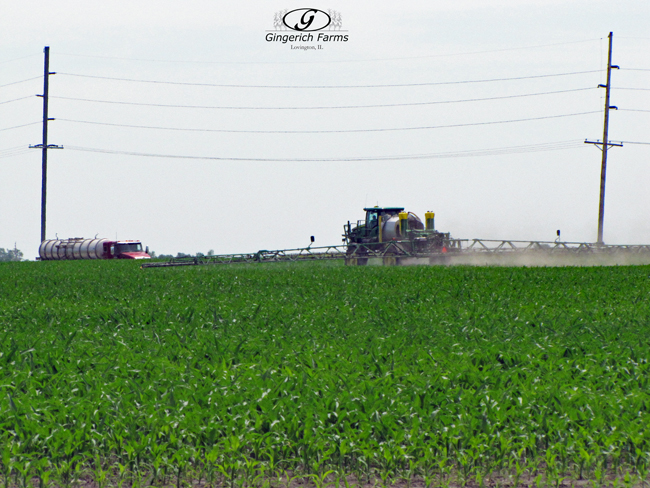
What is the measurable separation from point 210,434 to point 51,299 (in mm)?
11969

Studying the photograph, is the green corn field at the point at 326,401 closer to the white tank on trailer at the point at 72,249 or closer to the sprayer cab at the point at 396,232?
the sprayer cab at the point at 396,232

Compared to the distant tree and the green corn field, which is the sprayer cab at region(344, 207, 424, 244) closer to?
the green corn field

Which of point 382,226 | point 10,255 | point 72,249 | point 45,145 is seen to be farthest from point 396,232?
point 10,255

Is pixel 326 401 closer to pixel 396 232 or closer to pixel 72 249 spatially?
pixel 396 232

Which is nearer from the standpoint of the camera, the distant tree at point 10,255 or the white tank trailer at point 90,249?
the white tank trailer at point 90,249

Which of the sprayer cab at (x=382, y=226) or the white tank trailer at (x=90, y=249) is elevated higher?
the sprayer cab at (x=382, y=226)

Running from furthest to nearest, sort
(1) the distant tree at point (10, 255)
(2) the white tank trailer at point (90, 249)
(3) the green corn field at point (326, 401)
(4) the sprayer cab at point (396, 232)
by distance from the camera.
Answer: (1) the distant tree at point (10, 255) < (2) the white tank trailer at point (90, 249) < (4) the sprayer cab at point (396, 232) < (3) the green corn field at point (326, 401)

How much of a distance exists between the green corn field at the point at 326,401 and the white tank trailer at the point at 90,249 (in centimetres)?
4740

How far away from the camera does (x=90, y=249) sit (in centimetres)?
5906

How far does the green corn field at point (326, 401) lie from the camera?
17.2 ft

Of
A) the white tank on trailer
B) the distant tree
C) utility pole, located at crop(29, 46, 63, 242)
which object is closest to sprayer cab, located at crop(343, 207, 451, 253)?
utility pole, located at crop(29, 46, 63, 242)

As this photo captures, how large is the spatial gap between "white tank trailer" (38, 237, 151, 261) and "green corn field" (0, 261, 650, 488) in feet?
156

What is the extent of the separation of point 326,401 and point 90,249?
56.1m

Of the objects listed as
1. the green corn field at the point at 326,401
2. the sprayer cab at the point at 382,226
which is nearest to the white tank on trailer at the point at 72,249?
the sprayer cab at the point at 382,226
